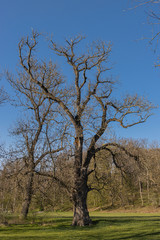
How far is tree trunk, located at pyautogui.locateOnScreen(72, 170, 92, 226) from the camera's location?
13.8m

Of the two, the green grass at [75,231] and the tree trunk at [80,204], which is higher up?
the tree trunk at [80,204]

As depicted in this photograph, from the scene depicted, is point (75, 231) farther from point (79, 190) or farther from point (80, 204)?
point (79, 190)

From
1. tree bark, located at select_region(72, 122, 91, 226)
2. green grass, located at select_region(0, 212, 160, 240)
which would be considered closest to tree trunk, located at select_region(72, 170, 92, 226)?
tree bark, located at select_region(72, 122, 91, 226)

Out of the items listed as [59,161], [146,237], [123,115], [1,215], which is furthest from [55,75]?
[146,237]

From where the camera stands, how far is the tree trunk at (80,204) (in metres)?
13.8

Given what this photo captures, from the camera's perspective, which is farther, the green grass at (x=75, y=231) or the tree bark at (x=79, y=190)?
the tree bark at (x=79, y=190)

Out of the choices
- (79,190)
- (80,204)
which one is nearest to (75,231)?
(80,204)

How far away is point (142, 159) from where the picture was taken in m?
15.7

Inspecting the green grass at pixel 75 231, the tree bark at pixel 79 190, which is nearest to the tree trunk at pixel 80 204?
the tree bark at pixel 79 190

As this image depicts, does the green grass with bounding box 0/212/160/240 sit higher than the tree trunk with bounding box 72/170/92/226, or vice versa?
the tree trunk with bounding box 72/170/92/226

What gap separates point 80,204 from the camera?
14.1m

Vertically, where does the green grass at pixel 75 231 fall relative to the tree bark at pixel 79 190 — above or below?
below

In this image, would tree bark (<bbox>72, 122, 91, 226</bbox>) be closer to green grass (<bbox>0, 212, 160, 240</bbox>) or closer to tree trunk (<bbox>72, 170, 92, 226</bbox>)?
tree trunk (<bbox>72, 170, 92, 226</bbox>)

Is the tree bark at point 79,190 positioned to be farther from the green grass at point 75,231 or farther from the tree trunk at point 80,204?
the green grass at point 75,231
